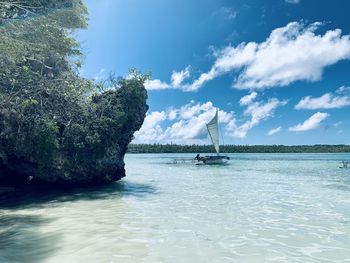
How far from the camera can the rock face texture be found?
14883mm

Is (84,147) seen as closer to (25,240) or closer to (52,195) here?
(52,195)

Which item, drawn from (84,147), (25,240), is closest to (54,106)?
(84,147)

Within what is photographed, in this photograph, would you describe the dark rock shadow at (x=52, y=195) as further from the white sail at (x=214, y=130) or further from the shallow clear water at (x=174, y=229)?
the white sail at (x=214, y=130)

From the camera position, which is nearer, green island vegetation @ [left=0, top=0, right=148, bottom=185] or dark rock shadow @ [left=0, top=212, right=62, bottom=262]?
dark rock shadow @ [left=0, top=212, right=62, bottom=262]

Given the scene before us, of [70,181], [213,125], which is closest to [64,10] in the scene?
[70,181]

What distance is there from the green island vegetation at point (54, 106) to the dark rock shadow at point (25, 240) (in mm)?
3658

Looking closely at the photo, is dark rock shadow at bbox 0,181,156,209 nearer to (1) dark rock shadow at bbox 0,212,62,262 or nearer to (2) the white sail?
(1) dark rock shadow at bbox 0,212,62,262

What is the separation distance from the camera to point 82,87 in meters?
11.5

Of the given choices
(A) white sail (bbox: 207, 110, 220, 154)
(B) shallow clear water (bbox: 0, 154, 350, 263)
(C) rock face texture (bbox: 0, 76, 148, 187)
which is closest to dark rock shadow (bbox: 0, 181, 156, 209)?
(B) shallow clear water (bbox: 0, 154, 350, 263)

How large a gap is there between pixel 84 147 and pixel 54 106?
166 inches

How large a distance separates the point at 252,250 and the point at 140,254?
8.00ft

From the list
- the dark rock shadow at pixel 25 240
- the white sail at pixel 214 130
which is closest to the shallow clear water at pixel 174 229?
the dark rock shadow at pixel 25 240

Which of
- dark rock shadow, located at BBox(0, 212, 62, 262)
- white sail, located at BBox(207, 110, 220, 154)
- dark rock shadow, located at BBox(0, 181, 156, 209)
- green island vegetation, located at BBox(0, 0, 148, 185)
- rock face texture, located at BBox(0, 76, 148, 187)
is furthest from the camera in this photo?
white sail, located at BBox(207, 110, 220, 154)

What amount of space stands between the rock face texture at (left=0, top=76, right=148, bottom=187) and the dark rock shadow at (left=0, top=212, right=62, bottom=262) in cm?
521
